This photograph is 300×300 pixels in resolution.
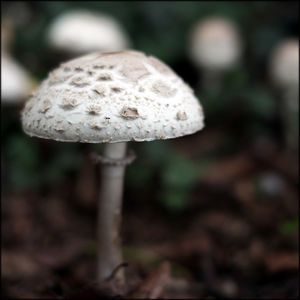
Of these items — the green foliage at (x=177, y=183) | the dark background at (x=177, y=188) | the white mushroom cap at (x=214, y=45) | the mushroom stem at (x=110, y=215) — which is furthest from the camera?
the white mushroom cap at (x=214, y=45)

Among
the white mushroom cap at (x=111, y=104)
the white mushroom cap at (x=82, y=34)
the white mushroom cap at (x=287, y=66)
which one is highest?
the white mushroom cap at (x=82, y=34)

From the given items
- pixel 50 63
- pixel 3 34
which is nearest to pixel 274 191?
pixel 50 63

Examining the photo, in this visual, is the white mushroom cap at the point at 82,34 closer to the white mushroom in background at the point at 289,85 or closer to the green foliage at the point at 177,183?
the green foliage at the point at 177,183

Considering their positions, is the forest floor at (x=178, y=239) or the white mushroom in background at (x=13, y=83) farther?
the white mushroom in background at (x=13, y=83)

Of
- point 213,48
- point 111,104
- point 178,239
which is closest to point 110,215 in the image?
point 111,104

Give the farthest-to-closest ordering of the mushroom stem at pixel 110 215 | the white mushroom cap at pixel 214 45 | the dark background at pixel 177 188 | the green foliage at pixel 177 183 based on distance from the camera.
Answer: the white mushroom cap at pixel 214 45, the green foliage at pixel 177 183, the dark background at pixel 177 188, the mushroom stem at pixel 110 215

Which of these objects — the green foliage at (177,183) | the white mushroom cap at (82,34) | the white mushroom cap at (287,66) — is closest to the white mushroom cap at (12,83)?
the white mushroom cap at (82,34)

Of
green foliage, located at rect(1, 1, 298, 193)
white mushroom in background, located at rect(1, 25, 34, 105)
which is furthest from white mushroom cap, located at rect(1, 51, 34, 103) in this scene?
green foliage, located at rect(1, 1, 298, 193)
